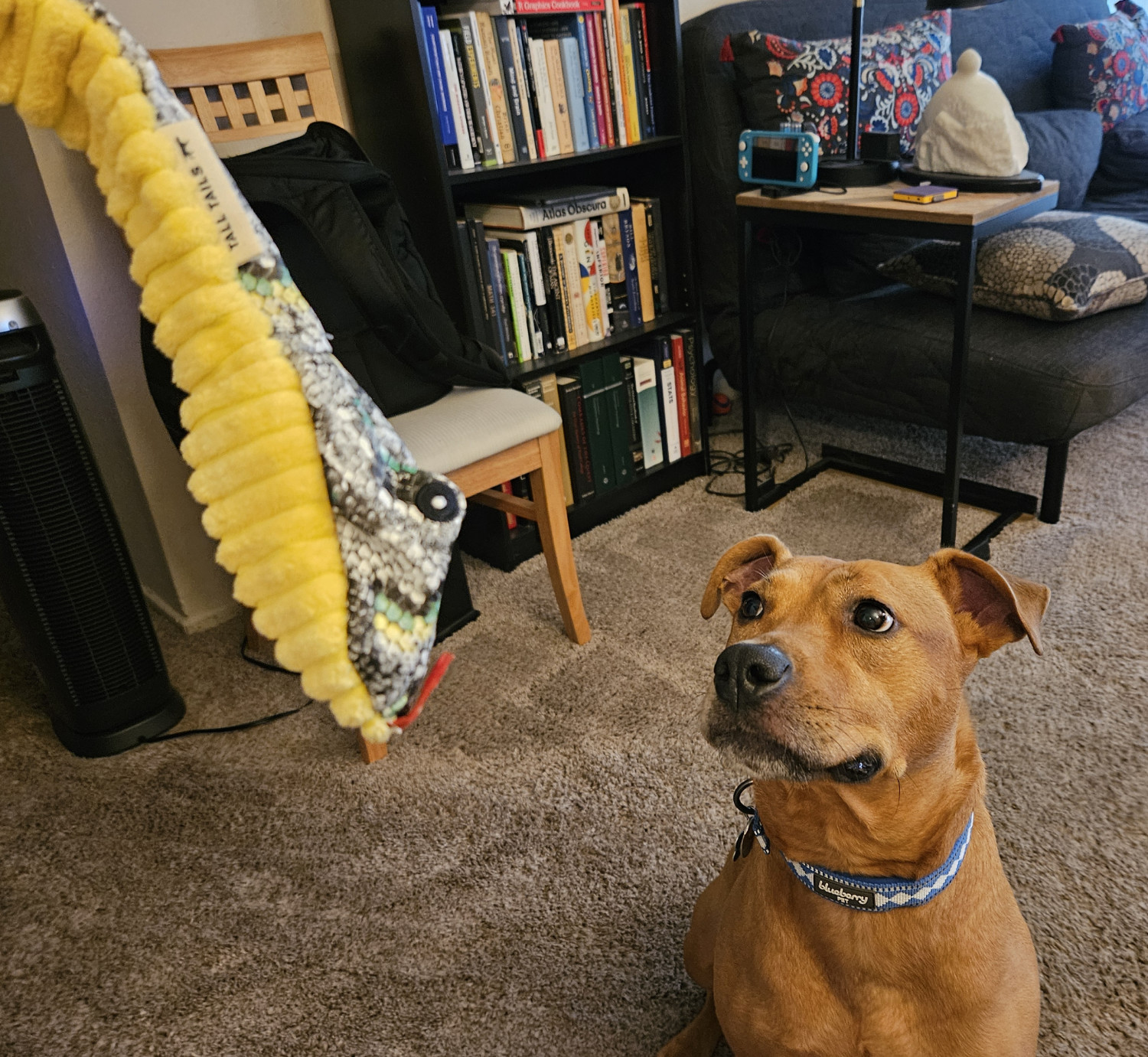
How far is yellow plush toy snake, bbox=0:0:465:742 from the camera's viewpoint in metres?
0.54

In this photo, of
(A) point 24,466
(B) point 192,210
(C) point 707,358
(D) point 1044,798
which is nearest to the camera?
(B) point 192,210

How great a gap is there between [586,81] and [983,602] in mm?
1747

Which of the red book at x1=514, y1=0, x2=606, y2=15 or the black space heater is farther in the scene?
the red book at x1=514, y1=0, x2=606, y2=15

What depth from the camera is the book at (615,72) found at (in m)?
2.22

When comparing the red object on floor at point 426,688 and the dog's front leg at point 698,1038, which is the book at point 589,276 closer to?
the dog's front leg at point 698,1038

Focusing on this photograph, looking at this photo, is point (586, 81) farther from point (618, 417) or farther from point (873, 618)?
point (873, 618)

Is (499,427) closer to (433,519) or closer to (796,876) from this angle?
(796,876)

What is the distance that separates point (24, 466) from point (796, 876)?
1428 mm

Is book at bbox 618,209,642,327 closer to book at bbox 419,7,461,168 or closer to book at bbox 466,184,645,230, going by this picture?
book at bbox 466,184,645,230

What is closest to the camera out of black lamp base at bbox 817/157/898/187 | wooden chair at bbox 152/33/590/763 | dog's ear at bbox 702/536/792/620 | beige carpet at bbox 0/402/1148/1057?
dog's ear at bbox 702/536/792/620

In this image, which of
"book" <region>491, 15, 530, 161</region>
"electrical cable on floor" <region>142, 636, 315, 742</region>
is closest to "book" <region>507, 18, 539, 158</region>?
"book" <region>491, 15, 530, 161</region>

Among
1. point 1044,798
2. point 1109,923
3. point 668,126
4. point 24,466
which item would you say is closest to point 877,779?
point 1109,923

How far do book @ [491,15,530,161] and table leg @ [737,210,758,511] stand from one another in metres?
0.53

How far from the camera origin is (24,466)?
1.61 metres
